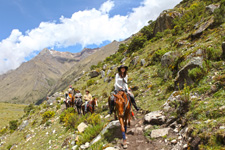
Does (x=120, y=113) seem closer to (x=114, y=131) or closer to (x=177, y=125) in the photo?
(x=114, y=131)

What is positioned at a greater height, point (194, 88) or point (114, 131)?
point (194, 88)

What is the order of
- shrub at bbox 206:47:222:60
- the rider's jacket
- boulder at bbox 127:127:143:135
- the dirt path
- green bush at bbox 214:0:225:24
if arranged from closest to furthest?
the dirt path < boulder at bbox 127:127:143:135 < the rider's jacket < shrub at bbox 206:47:222:60 < green bush at bbox 214:0:225:24

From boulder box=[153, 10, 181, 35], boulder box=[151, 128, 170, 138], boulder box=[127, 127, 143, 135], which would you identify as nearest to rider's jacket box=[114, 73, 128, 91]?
boulder box=[127, 127, 143, 135]

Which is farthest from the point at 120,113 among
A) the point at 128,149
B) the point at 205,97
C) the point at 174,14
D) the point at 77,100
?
the point at 174,14

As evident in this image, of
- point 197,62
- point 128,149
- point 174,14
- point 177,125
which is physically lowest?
point 128,149

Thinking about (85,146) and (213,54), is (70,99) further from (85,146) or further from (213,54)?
(213,54)

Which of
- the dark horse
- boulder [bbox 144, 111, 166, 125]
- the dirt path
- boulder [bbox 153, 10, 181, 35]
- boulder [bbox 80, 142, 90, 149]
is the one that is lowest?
boulder [bbox 80, 142, 90, 149]

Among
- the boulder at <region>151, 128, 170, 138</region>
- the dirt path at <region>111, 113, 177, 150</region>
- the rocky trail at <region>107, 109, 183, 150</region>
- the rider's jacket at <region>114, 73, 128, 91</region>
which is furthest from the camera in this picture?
the rider's jacket at <region>114, 73, 128, 91</region>

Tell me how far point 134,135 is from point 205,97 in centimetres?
356

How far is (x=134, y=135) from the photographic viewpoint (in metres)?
6.48

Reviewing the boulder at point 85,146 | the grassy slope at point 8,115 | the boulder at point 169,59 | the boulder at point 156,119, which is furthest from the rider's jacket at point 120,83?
the grassy slope at point 8,115

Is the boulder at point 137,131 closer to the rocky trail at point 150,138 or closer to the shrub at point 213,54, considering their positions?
the rocky trail at point 150,138

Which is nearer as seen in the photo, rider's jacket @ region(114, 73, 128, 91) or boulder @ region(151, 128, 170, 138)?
boulder @ region(151, 128, 170, 138)

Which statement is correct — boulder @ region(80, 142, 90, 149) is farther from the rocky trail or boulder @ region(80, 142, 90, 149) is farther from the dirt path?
the dirt path
